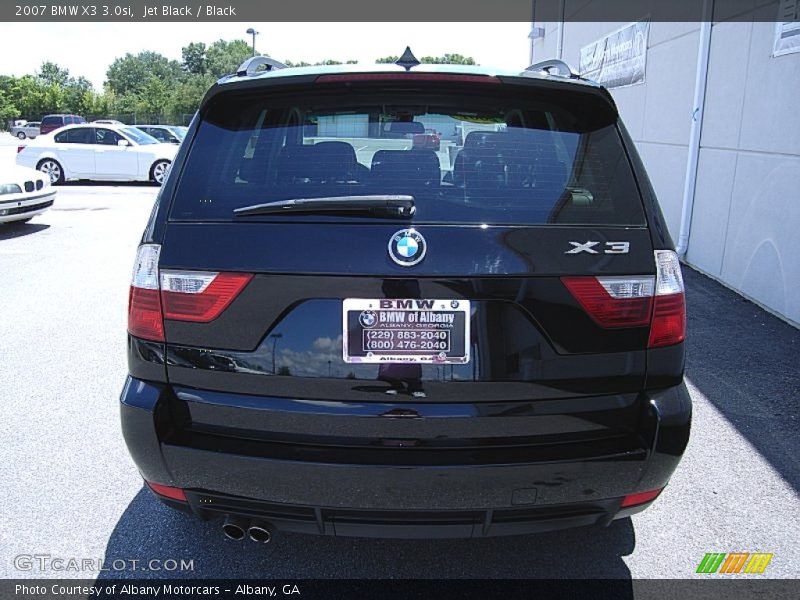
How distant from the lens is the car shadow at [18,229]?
1108cm

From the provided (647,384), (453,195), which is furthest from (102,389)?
(647,384)

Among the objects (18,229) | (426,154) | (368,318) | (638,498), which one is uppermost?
(426,154)

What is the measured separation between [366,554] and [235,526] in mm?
704

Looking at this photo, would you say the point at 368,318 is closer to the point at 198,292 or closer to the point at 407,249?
the point at 407,249

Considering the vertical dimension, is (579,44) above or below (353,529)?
above

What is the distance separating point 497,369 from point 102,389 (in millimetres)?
3385

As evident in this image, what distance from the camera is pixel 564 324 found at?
7.36ft

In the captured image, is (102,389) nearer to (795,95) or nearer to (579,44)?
(795,95)

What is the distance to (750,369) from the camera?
517cm

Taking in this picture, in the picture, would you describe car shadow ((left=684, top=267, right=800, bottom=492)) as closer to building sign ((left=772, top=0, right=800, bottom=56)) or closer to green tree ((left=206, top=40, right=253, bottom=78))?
building sign ((left=772, top=0, right=800, bottom=56))

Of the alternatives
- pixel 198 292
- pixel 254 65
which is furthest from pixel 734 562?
pixel 254 65

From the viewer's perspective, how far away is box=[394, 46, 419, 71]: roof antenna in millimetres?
2723

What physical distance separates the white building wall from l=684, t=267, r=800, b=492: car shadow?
349 millimetres

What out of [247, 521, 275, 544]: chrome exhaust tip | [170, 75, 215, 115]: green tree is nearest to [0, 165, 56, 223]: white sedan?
[247, 521, 275, 544]: chrome exhaust tip
